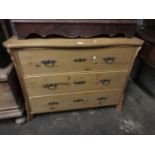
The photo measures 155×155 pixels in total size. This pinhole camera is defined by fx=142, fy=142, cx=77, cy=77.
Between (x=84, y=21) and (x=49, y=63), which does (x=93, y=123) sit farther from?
(x=84, y=21)

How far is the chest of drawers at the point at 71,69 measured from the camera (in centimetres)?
96

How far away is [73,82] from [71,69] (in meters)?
0.13

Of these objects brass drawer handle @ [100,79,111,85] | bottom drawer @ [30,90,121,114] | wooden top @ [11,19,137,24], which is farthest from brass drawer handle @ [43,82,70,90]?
wooden top @ [11,19,137,24]

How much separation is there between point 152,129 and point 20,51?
4.32ft

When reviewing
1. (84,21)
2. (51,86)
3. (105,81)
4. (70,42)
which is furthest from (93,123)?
(84,21)

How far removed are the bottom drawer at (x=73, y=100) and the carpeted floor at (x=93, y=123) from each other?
127mm

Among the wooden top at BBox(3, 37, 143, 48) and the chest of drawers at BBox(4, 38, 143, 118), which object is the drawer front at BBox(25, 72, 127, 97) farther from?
the wooden top at BBox(3, 37, 143, 48)

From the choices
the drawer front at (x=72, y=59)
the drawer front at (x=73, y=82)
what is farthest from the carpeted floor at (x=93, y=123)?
the drawer front at (x=72, y=59)

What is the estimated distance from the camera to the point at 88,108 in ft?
4.83

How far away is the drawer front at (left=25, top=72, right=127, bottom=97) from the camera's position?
111 cm

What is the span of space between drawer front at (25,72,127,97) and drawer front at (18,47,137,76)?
6 centimetres

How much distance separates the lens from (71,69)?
1086 millimetres
